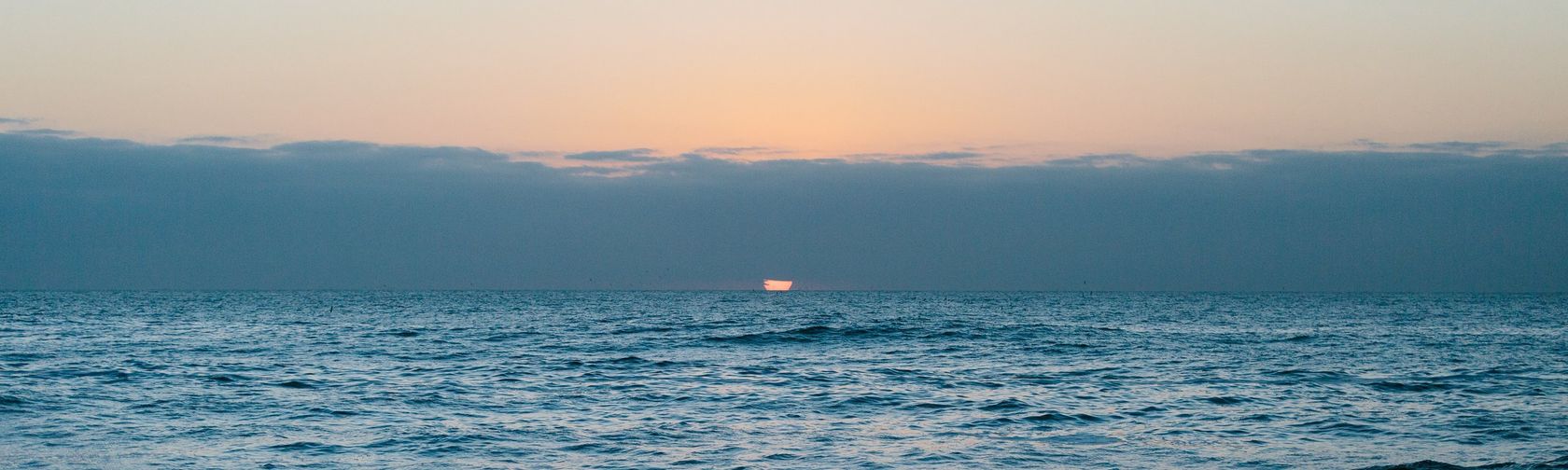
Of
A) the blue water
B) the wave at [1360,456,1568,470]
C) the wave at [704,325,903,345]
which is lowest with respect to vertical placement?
the wave at [704,325,903,345]

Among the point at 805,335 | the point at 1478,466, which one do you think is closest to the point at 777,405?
the point at 1478,466

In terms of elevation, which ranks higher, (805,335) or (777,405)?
(777,405)

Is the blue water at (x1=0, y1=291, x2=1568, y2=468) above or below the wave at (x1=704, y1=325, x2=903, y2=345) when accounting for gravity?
above

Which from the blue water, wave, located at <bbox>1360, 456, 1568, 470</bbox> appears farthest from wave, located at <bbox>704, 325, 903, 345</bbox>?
wave, located at <bbox>1360, 456, 1568, 470</bbox>

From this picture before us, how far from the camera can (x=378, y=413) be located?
84.2ft

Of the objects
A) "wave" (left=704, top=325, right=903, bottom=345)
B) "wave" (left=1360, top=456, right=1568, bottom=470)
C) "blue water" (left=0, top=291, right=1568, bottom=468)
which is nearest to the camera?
"wave" (left=1360, top=456, right=1568, bottom=470)

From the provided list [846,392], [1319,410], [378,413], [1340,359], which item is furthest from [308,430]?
[1340,359]

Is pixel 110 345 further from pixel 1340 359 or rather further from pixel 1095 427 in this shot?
pixel 1340 359

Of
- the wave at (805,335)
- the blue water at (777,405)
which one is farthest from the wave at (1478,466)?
the wave at (805,335)

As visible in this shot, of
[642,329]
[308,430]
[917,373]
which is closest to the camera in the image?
[308,430]

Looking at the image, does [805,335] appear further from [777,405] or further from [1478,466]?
[1478,466]

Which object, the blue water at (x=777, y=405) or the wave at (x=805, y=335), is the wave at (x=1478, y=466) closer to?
the blue water at (x=777, y=405)

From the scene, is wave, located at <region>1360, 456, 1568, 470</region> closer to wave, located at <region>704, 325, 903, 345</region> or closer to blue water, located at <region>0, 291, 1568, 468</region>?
blue water, located at <region>0, 291, 1568, 468</region>

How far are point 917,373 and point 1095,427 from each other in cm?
1270
